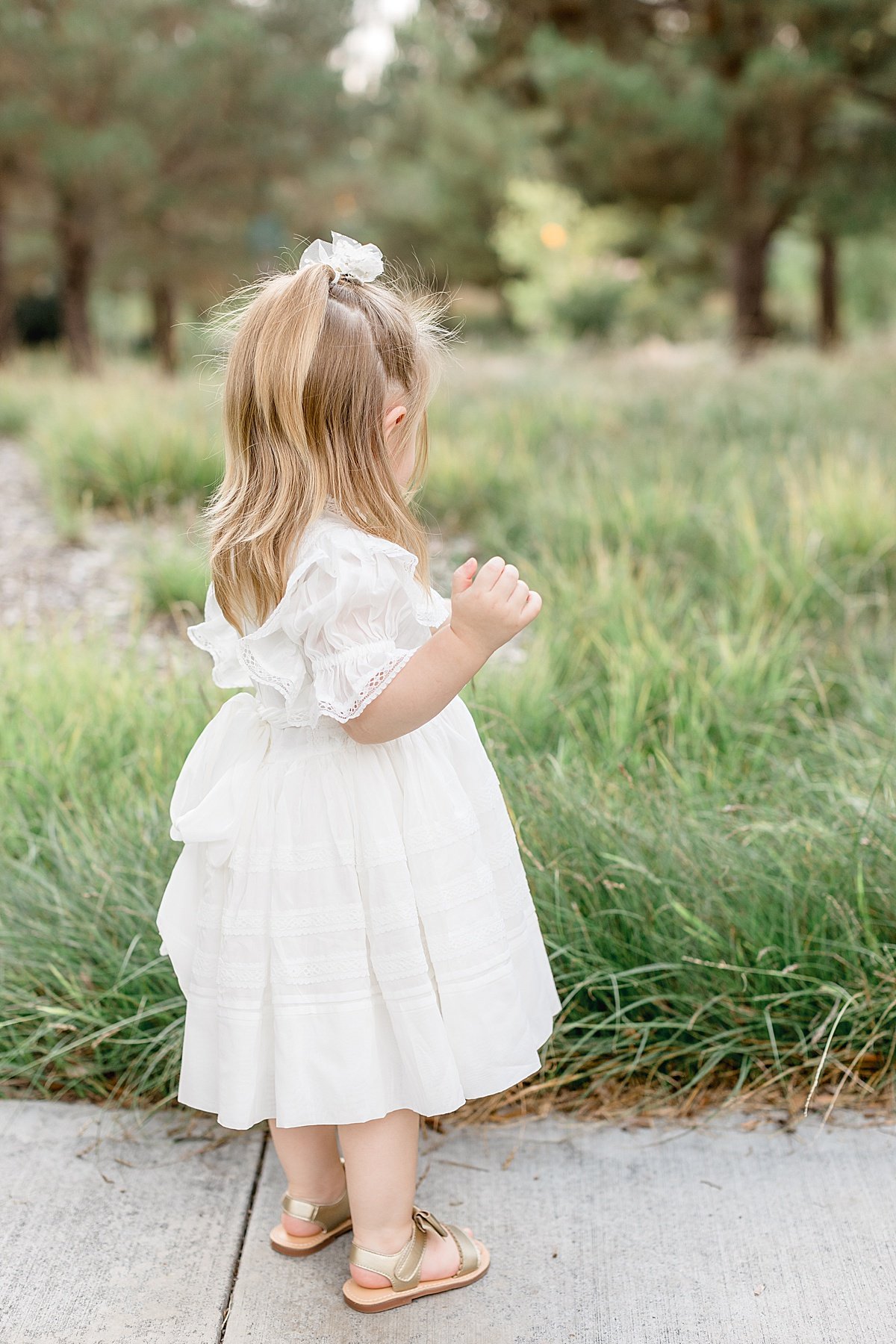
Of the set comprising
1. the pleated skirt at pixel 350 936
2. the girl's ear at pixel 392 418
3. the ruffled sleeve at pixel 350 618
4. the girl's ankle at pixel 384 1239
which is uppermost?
the girl's ear at pixel 392 418

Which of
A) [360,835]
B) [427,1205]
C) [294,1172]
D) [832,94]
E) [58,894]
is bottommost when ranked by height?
[427,1205]

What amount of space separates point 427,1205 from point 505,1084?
17.8 inches

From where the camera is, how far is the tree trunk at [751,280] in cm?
1491

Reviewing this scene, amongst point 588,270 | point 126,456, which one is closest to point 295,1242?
point 126,456

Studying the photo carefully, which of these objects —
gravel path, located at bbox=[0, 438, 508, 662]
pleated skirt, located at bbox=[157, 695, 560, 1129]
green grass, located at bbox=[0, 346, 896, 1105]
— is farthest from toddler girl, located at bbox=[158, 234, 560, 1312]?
Result: gravel path, located at bbox=[0, 438, 508, 662]

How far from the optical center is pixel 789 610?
3670 mm

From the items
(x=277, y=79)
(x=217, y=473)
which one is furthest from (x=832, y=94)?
(x=217, y=473)

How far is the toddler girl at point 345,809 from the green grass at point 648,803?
21.9 inches

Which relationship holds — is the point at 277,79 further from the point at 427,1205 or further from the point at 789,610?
the point at 427,1205

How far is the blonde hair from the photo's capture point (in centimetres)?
161

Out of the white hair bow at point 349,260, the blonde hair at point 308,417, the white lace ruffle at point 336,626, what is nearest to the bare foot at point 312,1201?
the white lace ruffle at point 336,626

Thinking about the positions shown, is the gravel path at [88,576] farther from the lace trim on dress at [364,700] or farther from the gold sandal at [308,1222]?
the lace trim on dress at [364,700]

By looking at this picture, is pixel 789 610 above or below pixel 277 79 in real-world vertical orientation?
below

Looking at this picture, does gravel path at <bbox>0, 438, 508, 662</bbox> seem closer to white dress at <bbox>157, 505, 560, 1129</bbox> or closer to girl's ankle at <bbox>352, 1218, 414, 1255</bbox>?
white dress at <bbox>157, 505, 560, 1129</bbox>
